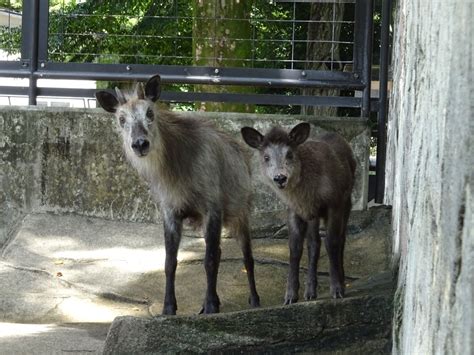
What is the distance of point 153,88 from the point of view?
6.87 m

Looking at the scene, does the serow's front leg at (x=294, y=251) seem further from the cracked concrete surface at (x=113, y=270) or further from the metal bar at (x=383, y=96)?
the metal bar at (x=383, y=96)

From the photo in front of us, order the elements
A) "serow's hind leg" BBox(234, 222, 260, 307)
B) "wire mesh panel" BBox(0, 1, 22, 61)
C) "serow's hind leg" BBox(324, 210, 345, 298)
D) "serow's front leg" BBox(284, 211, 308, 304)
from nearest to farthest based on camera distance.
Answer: "serow's hind leg" BBox(324, 210, 345, 298) < "serow's front leg" BBox(284, 211, 308, 304) < "serow's hind leg" BBox(234, 222, 260, 307) < "wire mesh panel" BBox(0, 1, 22, 61)

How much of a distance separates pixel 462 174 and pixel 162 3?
943 cm

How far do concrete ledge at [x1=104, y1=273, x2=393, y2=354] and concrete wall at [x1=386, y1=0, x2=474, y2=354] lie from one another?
127 centimetres

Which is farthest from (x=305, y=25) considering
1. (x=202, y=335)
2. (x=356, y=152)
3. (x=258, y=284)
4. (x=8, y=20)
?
(x=202, y=335)

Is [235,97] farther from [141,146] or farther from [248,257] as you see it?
[141,146]

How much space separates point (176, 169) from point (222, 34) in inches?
159

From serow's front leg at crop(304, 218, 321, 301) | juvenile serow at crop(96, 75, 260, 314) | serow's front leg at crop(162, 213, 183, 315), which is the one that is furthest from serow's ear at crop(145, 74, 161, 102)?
serow's front leg at crop(304, 218, 321, 301)

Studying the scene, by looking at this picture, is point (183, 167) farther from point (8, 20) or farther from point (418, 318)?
point (8, 20)

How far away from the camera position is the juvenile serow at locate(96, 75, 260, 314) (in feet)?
21.8

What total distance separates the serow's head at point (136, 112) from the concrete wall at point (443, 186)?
10.6 feet

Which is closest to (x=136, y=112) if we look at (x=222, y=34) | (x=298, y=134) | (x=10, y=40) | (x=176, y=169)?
(x=176, y=169)

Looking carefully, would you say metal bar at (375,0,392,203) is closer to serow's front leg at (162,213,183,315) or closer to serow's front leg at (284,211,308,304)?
serow's front leg at (284,211,308,304)

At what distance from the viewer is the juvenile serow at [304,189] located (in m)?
6.50
